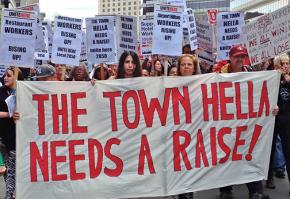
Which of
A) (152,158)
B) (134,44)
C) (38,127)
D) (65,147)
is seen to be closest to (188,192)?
(152,158)

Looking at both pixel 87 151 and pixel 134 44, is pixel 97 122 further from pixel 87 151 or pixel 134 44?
pixel 134 44

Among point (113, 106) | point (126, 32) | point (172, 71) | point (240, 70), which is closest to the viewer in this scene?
point (113, 106)

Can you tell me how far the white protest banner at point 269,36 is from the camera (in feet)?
19.6

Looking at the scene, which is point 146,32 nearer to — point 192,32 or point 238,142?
point 192,32

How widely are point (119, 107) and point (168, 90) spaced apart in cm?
55

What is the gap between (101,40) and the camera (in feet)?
21.9

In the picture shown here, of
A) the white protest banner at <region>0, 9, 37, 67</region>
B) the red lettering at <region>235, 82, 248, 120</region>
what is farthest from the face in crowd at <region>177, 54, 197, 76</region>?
the white protest banner at <region>0, 9, 37, 67</region>

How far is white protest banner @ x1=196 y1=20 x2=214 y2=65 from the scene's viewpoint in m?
8.88

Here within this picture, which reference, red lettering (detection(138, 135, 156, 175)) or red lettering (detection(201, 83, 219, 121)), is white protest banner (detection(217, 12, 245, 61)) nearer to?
red lettering (detection(201, 83, 219, 121))

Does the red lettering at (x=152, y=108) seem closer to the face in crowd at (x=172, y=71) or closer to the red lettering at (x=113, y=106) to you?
the red lettering at (x=113, y=106)

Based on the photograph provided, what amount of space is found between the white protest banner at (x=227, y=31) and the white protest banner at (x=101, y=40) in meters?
1.89

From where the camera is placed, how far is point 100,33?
6.72 m

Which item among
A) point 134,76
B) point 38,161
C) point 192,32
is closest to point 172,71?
point 192,32

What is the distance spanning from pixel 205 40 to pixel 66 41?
10.6 ft
